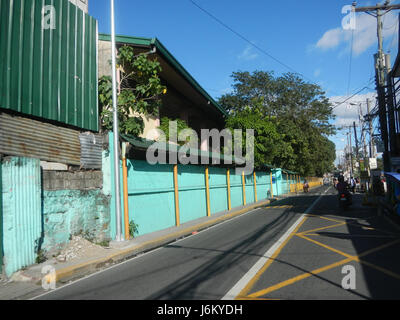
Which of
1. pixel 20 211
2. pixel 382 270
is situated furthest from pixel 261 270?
pixel 20 211

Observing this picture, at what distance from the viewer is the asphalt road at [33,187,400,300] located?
501 cm

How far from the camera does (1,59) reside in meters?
7.17

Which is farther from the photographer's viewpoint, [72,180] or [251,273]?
[72,180]

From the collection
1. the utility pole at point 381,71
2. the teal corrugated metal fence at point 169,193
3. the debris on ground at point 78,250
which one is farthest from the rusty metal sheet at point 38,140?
the utility pole at point 381,71

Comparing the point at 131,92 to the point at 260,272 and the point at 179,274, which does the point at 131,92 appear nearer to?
the point at 179,274

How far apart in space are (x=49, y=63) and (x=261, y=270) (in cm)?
711

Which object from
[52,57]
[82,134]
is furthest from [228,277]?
[52,57]

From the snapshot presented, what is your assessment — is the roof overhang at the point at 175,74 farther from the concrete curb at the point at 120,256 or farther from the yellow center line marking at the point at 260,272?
the yellow center line marking at the point at 260,272

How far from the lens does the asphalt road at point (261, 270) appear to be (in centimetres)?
501

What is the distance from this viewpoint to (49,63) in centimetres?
858

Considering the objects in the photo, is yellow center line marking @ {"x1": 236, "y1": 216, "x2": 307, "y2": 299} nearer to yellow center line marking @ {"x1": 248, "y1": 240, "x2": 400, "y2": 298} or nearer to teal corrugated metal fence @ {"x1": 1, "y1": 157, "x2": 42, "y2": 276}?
yellow center line marking @ {"x1": 248, "y1": 240, "x2": 400, "y2": 298}

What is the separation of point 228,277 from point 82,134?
6.11 m

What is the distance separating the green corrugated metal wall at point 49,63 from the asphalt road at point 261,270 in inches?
170

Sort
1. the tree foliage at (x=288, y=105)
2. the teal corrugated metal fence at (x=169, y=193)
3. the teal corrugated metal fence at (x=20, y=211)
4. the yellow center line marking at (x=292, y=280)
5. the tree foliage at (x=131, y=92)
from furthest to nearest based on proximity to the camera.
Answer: the tree foliage at (x=288, y=105)
the teal corrugated metal fence at (x=169, y=193)
the tree foliage at (x=131, y=92)
the teal corrugated metal fence at (x=20, y=211)
the yellow center line marking at (x=292, y=280)
